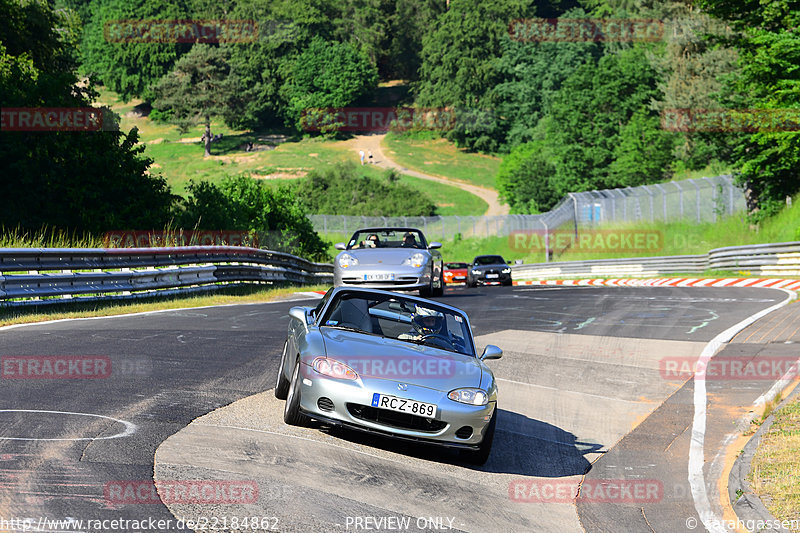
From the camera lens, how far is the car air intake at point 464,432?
711 cm

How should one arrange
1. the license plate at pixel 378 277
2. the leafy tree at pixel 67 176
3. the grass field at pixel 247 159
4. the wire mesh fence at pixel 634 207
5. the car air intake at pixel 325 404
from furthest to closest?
the grass field at pixel 247 159 < the wire mesh fence at pixel 634 207 < the leafy tree at pixel 67 176 < the license plate at pixel 378 277 < the car air intake at pixel 325 404

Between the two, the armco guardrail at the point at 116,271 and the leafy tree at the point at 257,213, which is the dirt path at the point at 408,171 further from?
the armco guardrail at the point at 116,271

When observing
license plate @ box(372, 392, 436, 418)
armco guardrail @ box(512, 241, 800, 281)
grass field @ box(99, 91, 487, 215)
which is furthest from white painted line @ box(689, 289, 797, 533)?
grass field @ box(99, 91, 487, 215)

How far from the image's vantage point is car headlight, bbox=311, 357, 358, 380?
716cm

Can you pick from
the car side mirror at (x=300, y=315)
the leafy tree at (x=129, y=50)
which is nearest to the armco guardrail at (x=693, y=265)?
the car side mirror at (x=300, y=315)

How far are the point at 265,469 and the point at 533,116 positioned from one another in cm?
11421

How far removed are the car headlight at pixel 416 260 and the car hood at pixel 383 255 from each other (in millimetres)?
62

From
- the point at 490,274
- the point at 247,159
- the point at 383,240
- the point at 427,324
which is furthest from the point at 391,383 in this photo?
the point at 247,159

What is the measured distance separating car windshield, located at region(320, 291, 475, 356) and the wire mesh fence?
118ft

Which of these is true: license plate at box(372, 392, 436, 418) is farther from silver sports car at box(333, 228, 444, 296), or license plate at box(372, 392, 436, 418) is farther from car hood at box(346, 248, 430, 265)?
car hood at box(346, 248, 430, 265)

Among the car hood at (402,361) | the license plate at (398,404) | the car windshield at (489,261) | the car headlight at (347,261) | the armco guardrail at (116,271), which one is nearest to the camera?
the license plate at (398,404)

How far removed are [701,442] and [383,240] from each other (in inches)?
439

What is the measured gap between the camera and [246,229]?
116 feet

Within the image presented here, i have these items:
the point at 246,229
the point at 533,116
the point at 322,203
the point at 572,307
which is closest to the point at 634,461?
the point at 572,307
